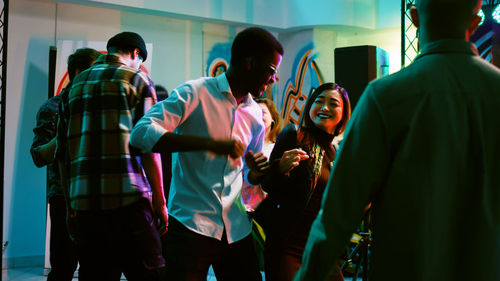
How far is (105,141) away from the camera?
2053 mm

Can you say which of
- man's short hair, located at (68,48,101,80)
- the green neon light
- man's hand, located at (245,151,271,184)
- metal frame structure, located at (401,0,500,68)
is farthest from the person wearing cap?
the green neon light

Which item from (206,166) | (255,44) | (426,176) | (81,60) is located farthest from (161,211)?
(426,176)

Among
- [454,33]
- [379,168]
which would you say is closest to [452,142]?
[379,168]

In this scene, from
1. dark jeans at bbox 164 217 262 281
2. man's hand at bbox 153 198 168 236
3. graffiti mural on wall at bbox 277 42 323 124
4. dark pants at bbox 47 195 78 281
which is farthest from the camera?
graffiti mural on wall at bbox 277 42 323 124

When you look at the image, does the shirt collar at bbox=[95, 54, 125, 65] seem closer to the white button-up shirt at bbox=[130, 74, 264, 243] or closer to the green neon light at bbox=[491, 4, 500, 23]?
the white button-up shirt at bbox=[130, 74, 264, 243]

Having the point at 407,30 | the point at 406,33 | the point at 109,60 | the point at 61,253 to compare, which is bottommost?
the point at 61,253

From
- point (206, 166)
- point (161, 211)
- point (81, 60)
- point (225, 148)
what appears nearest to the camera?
point (225, 148)

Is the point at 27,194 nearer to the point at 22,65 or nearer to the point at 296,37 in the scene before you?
the point at 22,65

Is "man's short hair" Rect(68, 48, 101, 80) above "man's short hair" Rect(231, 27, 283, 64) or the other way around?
above

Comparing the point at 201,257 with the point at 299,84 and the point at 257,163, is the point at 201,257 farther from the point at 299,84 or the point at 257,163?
the point at 299,84

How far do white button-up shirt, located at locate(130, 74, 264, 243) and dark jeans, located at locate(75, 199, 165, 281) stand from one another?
159mm

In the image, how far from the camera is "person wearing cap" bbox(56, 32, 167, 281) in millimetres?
2045

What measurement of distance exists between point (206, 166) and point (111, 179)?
15.6 inches

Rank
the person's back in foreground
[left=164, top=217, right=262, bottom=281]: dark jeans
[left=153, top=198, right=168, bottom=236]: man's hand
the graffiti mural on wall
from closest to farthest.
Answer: the person's back in foreground, [left=164, top=217, right=262, bottom=281]: dark jeans, [left=153, top=198, right=168, bottom=236]: man's hand, the graffiti mural on wall
